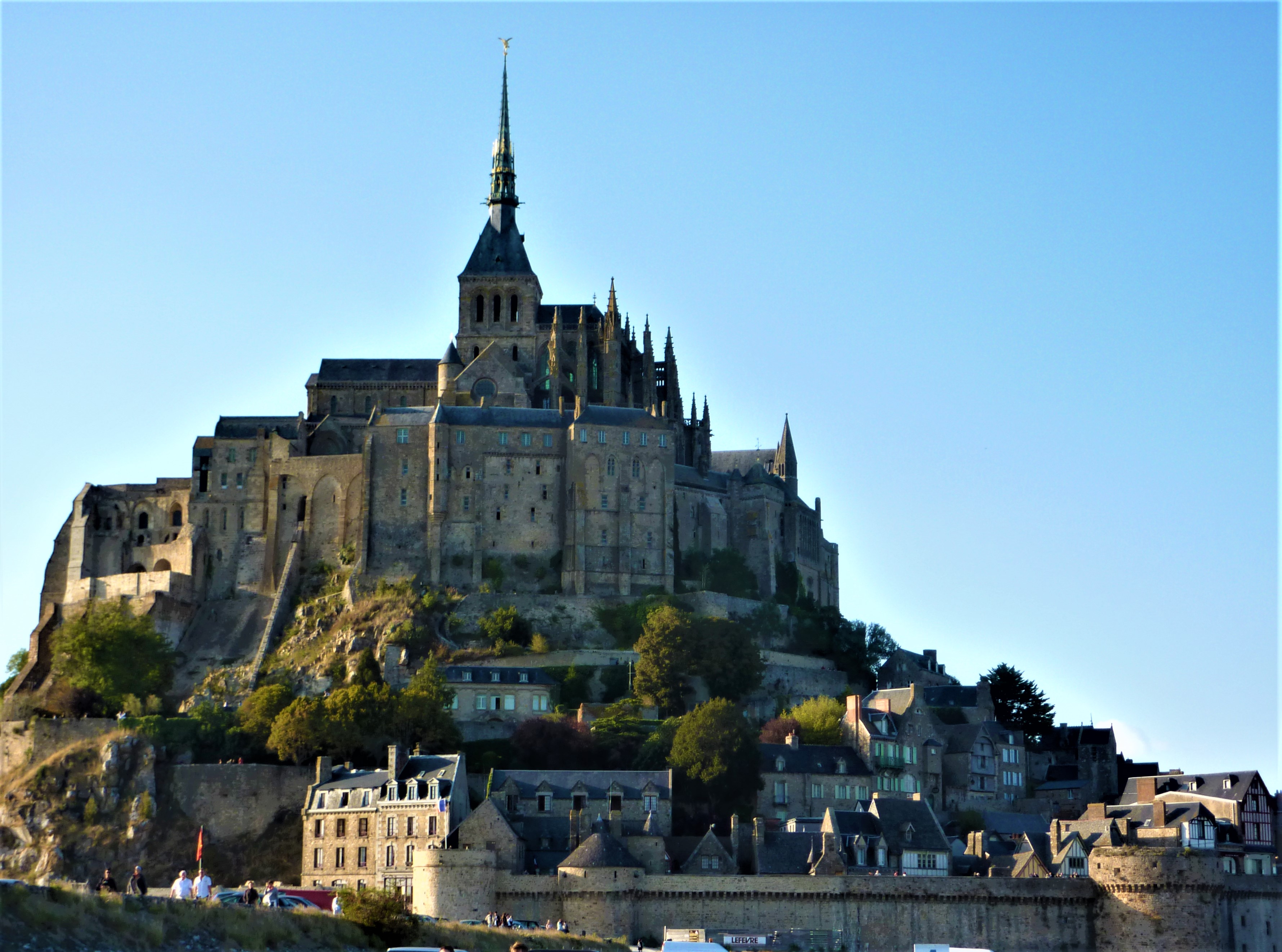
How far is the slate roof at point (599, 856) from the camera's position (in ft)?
229

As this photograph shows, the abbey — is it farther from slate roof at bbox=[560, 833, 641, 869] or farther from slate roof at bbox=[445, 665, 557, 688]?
slate roof at bbox=[560, 833, 641, 869]

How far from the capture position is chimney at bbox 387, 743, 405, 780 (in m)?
74.6

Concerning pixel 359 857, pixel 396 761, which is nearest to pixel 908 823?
pixel 396 761

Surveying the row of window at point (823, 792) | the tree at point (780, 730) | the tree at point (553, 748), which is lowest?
the row of window at point (823, 792)

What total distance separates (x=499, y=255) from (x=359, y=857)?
47596 millimetres

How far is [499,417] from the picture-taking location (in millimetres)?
100938

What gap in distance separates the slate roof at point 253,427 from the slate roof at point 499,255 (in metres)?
13.6

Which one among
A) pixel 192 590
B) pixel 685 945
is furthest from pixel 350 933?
pixel 192 590

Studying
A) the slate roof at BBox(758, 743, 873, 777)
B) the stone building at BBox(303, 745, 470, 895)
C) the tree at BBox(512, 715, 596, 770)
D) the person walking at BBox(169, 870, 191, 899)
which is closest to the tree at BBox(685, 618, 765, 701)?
the slate roof at BBox(758, 743, 873, 777)

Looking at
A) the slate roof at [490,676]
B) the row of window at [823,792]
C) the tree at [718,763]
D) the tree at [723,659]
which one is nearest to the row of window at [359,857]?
the tree at [718,763]

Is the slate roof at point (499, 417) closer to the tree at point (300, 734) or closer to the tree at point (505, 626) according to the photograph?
the tree at point (505, 626)

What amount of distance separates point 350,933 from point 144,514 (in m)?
59.4

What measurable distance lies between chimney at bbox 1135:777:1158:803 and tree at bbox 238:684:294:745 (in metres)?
35.5

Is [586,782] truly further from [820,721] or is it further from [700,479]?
[700,479]
